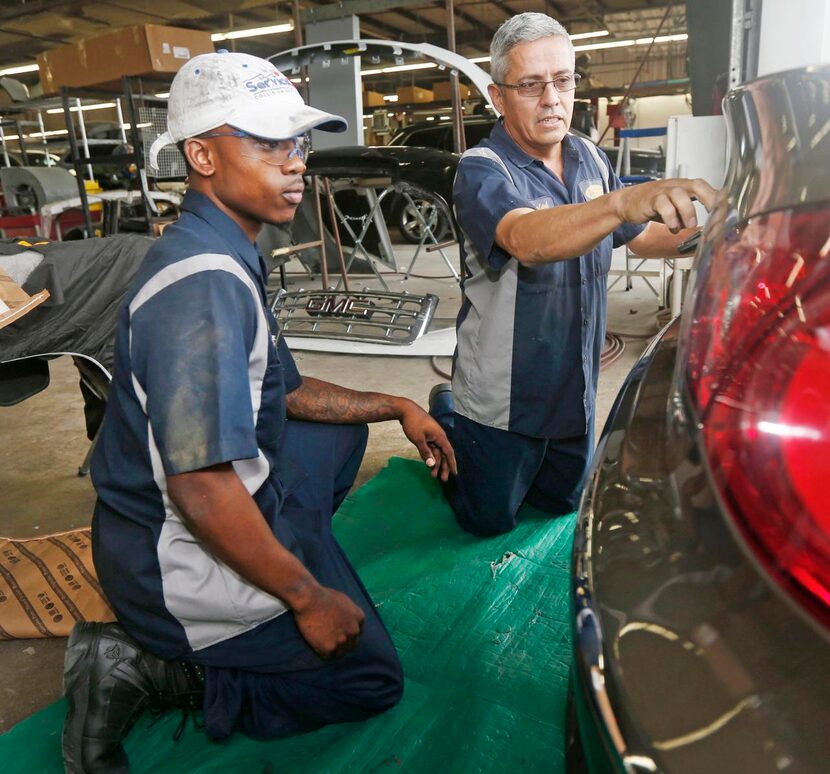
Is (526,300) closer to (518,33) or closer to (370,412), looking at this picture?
(370,412)

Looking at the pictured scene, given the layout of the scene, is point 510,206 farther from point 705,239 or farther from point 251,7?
point 251,7

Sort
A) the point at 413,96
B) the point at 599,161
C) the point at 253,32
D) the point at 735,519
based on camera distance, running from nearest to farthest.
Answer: the point at 735,519
the point at 599,161
the point at 253,32
the point at 413,96

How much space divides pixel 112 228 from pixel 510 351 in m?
6.48

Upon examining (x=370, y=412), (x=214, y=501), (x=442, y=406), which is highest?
(x=214, y=501)

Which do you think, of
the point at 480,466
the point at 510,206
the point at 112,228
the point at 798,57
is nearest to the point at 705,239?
the point at 510,206

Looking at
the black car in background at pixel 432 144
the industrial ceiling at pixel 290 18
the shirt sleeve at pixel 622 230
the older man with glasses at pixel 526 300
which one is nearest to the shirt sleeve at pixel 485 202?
the older man with glasses at pixel 526 300

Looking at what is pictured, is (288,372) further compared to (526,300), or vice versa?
(526,300)

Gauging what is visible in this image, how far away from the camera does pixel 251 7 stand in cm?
1231

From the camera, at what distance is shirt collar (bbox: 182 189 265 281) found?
1.31 m

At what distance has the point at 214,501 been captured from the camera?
45.8 inches

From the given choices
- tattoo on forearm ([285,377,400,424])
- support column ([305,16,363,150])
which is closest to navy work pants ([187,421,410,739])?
tattoo on forearm ([285,377,400,424])

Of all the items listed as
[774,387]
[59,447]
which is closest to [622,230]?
[774,387]

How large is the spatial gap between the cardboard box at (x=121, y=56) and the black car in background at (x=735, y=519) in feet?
21.0

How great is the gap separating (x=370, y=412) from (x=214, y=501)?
2.48 feet
